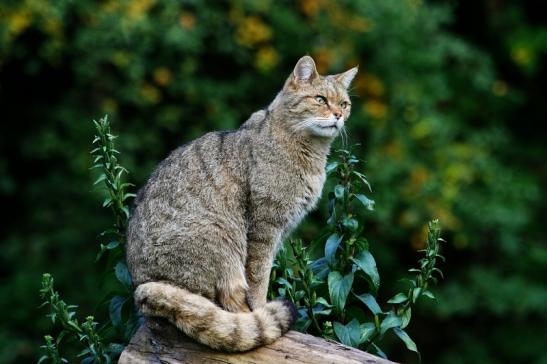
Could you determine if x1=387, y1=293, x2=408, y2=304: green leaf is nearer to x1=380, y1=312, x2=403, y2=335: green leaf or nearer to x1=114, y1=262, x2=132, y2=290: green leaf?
x1=380, y1=312, x2=403, y2=335: green leaf

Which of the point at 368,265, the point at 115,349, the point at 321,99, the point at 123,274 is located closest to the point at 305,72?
the point at 321,99

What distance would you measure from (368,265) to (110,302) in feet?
3.80

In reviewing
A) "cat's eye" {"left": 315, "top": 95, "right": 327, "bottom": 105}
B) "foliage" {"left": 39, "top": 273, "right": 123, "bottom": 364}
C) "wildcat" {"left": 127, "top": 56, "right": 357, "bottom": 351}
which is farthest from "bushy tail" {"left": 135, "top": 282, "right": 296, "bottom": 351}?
"cat's eye" {"left": 315, "top": 95, "right": 327, "bottom": 105}

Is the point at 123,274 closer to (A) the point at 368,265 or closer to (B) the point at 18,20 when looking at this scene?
(A) the point at 368,265

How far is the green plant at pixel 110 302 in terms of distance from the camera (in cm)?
337

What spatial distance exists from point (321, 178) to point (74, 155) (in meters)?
4.02

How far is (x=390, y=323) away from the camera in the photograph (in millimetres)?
3287

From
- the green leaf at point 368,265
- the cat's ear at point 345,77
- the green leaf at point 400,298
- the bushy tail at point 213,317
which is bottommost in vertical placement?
the bushy tail at point 213,317

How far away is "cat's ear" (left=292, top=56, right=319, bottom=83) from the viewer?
409cm

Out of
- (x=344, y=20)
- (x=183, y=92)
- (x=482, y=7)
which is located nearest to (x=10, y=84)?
(x=183, y=92)

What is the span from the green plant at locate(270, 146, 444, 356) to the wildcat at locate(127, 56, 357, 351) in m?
0.16

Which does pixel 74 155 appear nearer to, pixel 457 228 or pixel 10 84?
pixel 10 84

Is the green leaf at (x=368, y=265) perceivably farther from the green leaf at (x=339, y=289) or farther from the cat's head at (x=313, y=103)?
the cat's head at (x=313, y=103)

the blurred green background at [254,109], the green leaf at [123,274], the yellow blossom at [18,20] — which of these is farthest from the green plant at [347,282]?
the yellow blossom at [18,20]
